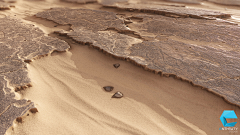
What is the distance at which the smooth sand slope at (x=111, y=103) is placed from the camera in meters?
1.34

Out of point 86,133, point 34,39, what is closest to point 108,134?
point 86,133

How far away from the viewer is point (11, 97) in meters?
1.43

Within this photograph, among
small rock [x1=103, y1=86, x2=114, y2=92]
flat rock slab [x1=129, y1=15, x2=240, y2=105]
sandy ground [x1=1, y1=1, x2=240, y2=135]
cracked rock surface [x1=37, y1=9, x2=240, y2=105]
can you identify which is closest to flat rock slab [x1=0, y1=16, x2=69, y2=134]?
sandy ground [x1=1, y1=1, x2=240, y2=135]

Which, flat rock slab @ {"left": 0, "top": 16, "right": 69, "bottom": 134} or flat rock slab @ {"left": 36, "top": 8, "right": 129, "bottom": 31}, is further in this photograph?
flat rock slab @ {"left": 36, "top": 8, "right": 129, "bottom": 31}

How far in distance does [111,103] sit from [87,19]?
2.25 metres

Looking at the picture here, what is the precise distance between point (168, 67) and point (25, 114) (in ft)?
5.14

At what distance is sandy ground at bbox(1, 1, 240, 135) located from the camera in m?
1.33

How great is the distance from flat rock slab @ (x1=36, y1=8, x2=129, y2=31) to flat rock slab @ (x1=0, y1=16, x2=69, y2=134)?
602mm

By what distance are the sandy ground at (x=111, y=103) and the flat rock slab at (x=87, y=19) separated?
1098 millimetres

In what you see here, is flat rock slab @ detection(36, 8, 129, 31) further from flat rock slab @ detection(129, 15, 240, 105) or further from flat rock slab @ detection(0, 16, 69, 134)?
flat rock slab @ detection(0, 16, 69, 134)

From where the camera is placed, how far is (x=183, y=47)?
2252 mm

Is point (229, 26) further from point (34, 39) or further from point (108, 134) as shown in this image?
point (34, 39)

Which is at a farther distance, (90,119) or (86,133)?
(90,119)

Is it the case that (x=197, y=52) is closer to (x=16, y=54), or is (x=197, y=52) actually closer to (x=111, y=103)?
(x=111, y=103)
